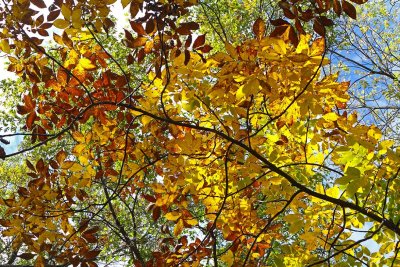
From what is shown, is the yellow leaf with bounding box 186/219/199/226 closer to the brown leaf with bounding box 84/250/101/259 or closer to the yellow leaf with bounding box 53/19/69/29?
the brown leaf with bounding box 84/250/101/259

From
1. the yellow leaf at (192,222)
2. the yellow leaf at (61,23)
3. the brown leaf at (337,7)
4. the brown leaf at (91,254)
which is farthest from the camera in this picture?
the yellow leaf at (192,222)

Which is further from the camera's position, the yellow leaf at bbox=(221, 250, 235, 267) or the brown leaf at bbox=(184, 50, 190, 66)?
the yellow leaf at bbox=(221, 250, 235, 267)

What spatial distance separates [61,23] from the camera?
1.86 metres

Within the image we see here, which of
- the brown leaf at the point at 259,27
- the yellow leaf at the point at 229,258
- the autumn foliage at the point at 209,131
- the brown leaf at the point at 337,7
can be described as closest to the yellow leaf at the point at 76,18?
the autumn foliage at the point at 209,131

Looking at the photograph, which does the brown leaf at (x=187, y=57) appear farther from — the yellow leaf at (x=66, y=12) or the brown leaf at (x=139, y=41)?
the yellow leaf at (x=66, y=12)

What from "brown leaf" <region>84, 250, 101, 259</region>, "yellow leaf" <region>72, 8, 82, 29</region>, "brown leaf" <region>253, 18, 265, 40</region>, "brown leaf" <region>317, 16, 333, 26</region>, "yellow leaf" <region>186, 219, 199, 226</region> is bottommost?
"brown leaf" <region>84, 250, 101, 259</region>

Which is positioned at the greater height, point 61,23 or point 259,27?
point 61,23

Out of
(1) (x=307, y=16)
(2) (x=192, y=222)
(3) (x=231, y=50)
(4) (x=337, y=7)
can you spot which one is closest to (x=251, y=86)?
(3) (x=231, y=50)

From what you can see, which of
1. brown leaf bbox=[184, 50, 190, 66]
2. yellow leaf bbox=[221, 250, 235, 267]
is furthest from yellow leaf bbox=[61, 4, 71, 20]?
yellow leaf bbox=[221, 250, 235, 267]

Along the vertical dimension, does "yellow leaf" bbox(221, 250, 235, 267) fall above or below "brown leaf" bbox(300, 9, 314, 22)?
below

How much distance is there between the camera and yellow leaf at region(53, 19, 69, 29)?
1849mm

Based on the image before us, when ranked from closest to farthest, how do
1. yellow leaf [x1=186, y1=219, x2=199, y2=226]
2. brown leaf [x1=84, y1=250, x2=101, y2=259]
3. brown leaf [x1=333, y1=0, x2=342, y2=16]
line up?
1. brown leaf [x1=333, y1=0, x2=342, y2=16]
2. brown leaf [x1=84, y1=250, x2=101, y2=259]
3. yellow leaf [x1=186, y1=219, x2=199, y2=226]

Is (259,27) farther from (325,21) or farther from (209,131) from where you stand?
(209,131)

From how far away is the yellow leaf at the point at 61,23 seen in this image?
1.85 metres
